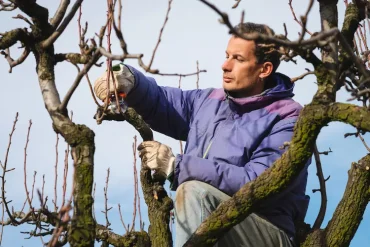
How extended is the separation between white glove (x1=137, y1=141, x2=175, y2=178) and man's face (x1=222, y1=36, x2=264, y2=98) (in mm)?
773

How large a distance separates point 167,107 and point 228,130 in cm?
56

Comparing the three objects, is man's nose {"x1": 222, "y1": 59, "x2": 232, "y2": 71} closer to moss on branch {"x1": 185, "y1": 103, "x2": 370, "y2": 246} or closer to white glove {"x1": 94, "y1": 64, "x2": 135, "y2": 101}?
white glove {"x1": 94, "y1": 64, "x2": 135, "y2": 101}

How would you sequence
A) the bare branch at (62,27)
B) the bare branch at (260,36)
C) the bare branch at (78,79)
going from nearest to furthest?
the bare branch at (260,36), the bare branch at (78,79), the bare branch at (62,27)

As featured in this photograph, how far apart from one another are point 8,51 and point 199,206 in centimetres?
125

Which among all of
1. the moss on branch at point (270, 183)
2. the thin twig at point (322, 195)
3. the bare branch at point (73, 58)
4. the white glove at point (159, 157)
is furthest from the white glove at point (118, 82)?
the thin twig at point (322, 195)

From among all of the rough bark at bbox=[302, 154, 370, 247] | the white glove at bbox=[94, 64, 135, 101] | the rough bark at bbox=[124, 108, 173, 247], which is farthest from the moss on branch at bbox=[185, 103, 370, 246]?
the white glove at bbox=[94, 64, 135, 101]

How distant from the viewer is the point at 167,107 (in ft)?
15.8

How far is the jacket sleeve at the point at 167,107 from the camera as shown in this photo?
4750 millimetres

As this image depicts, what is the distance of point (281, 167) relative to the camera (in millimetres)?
3662

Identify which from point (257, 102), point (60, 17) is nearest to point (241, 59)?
point (257, 102)

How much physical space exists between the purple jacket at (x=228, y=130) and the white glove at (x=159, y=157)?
6 centimetres

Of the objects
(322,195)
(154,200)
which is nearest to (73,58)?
(154,200)

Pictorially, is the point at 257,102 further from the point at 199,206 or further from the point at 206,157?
the point at 199,206

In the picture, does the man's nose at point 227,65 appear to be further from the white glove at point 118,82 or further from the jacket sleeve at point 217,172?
the jacket sleeve at point 217,172
